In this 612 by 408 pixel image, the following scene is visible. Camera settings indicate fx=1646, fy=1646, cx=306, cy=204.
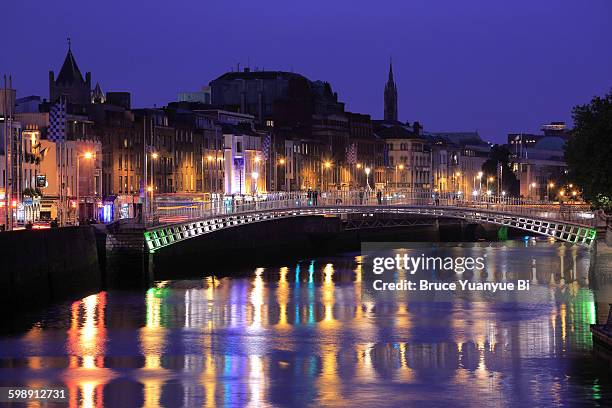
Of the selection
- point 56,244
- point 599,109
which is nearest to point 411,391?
point 56,244

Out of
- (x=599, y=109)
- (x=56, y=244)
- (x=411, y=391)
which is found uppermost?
(x=599, y=109)

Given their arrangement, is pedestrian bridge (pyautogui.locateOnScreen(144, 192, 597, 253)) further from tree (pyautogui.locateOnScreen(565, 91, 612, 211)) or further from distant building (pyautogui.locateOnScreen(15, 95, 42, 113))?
distant building (pyautogui.locateOnScreen(15, 95, 42, 113))

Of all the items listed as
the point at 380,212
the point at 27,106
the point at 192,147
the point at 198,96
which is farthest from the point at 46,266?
the point at 198,96

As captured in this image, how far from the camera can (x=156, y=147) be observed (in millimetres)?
105438

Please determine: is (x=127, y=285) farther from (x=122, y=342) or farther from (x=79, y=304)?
(x=122, y=342)

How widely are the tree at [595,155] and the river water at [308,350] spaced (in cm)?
546

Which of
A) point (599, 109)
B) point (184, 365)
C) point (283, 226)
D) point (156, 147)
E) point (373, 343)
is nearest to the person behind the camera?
point (184, 365)

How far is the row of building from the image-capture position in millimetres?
85062

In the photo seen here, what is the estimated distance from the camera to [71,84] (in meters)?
112

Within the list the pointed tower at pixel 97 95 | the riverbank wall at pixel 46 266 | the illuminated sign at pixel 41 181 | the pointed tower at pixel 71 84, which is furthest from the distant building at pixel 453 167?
the riverbank wall at pixel 46 266

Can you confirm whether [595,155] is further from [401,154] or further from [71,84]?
[401,154]

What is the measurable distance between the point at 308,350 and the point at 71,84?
68.4 meters

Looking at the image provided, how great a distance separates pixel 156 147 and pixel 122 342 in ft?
191

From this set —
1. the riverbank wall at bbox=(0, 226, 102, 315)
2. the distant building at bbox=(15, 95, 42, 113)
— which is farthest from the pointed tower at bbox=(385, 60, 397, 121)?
the riverbank wall at bbox=(0, 226, 102, 315)
